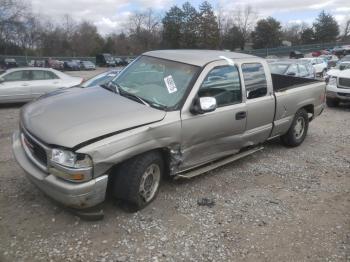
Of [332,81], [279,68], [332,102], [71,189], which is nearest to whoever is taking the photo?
[71,189]

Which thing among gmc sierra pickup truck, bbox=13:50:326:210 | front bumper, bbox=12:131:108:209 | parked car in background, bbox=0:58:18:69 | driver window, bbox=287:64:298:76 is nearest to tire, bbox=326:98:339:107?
driver window, bbox=287:64:298:76

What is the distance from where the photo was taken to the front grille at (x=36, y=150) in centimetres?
392

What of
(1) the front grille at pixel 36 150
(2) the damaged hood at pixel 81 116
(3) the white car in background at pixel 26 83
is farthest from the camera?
(3) the white car in background at pixel 26 83

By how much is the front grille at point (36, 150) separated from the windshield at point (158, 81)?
1.37 m

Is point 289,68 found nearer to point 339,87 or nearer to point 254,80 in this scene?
point 339,87

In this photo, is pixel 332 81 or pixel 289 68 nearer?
pixel 332 81

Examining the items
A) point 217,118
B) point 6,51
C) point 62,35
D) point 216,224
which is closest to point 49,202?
point 216,224

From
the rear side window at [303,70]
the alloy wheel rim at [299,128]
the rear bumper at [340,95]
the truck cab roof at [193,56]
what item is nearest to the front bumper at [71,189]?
the truck cab roof at [193,56]

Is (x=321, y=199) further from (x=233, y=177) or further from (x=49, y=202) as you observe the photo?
(x=49, y=202)

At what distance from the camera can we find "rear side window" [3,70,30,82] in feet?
39.3

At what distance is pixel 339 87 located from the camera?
12086 mm

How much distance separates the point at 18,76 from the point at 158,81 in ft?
28.8

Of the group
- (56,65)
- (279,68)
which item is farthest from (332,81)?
(56,65)

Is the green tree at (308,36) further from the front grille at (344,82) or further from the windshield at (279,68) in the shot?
the front grille at (344,82)
